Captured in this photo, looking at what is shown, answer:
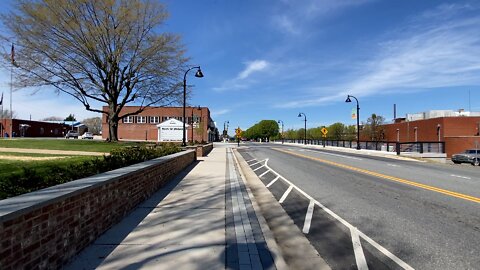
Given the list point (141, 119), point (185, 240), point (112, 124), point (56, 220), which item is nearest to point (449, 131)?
point (112, 124)

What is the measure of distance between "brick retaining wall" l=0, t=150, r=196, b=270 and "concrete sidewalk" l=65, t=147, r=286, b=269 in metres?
0.24

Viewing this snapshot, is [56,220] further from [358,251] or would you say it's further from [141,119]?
[141,119]

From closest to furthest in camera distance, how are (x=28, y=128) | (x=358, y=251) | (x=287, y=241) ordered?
(x=358, y=251)
(x=287, y=241)
(x=28, y=128)

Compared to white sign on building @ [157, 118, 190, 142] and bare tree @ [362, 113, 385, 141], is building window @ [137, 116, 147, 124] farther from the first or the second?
bare tree @ [362, 113, 385, 141]

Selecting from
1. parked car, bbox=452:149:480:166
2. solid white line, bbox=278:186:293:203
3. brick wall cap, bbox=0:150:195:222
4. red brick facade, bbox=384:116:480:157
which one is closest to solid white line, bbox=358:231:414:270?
solid white line, bbox=278:186:293:203

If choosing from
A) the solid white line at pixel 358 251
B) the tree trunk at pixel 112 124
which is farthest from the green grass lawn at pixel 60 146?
the solid white line at pixel 358 251

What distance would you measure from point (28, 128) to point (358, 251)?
87.8 m

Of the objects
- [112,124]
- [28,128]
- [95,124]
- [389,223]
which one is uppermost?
[95,124]

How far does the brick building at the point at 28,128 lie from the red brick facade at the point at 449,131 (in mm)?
76530

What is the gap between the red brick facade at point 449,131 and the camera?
192 ft

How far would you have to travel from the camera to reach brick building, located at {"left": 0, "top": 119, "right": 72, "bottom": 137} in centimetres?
7575

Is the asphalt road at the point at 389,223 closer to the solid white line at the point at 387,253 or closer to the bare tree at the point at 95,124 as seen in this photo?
the solid white line at the point at 387,253

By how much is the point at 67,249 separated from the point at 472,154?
34.9 m

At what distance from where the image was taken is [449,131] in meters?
64.5
